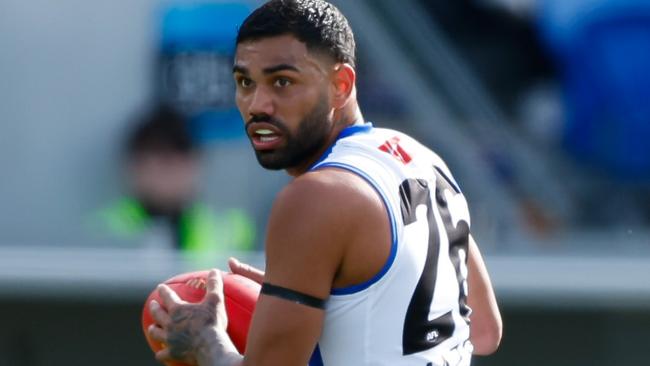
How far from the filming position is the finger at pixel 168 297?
11.3 feet

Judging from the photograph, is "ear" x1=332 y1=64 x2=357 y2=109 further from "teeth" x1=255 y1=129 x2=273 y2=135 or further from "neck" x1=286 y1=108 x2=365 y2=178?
"teeth" x1=255 y1=129 x2=273 y2=135

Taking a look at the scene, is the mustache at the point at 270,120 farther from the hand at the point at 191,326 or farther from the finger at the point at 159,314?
the finger at the point at 159,314

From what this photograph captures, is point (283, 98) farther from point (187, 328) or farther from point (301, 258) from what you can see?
Answer: point (187, 328)

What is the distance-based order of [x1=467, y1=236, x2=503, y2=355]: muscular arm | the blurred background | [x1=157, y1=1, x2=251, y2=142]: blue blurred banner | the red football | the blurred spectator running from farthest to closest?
[x1=157, y1=1, x2=251, y2=142]: blue blurred banner, the blurred spectator, the blurred background, [x1=467, y1=236, x2=503, y2=355]: muscular arm, the red football

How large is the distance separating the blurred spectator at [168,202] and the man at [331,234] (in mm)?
3875

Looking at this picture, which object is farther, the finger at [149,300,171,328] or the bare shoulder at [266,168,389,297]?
the finger at [149,300,171,328]

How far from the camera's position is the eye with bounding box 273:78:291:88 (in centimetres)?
333

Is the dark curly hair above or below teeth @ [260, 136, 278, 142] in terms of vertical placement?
above

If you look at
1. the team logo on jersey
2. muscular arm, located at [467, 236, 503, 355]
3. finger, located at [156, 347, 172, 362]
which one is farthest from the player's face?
muscular arm, located at [467, 236, 503, 355]

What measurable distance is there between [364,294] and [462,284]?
1.23 feet

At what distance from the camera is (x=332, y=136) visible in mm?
3428

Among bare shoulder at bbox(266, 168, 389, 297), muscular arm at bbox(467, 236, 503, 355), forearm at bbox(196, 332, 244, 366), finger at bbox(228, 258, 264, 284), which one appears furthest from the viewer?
muscular arm at bbox(467, 236, 503, 355)

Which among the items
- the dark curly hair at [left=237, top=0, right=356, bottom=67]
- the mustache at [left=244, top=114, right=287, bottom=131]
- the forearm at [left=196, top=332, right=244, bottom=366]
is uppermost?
the dark curly hair at [left=237, top=0, right=356, bottom=67]

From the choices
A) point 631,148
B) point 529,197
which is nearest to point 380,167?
point 529,197
